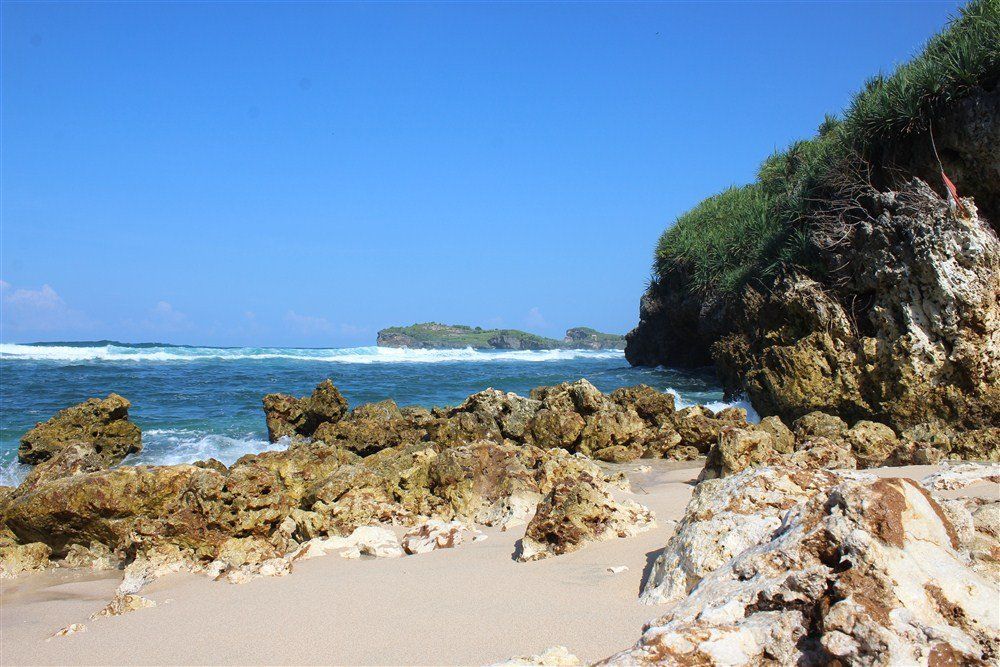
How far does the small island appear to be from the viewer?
80.8 m

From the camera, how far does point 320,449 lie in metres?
A: 8.34

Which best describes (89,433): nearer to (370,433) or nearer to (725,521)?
(370,433)

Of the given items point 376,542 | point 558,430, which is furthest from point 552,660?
point 558,430

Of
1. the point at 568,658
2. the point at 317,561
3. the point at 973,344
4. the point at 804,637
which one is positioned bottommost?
the point at 317,561

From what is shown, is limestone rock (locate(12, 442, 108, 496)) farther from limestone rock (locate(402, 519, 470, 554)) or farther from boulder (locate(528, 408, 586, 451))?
boulder (locate(528, 408, 586, 451))

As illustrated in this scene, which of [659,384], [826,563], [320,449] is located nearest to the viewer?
[826,563]

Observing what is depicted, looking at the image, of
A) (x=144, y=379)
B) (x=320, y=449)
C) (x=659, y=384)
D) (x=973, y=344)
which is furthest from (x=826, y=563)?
(x=144, y=379)

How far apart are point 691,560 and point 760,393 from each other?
962 cm

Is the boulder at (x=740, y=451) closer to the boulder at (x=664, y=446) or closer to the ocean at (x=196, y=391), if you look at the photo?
the boulder at (x=664, y=446)

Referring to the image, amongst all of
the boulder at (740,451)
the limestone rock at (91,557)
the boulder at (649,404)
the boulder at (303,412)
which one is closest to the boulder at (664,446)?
the boulder at (649,404)

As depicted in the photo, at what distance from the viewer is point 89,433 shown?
11484 mm

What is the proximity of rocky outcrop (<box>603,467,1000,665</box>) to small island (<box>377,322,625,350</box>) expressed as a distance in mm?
75198

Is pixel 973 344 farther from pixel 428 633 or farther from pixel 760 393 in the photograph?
pixel 428 633

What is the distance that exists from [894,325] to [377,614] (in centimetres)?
889
